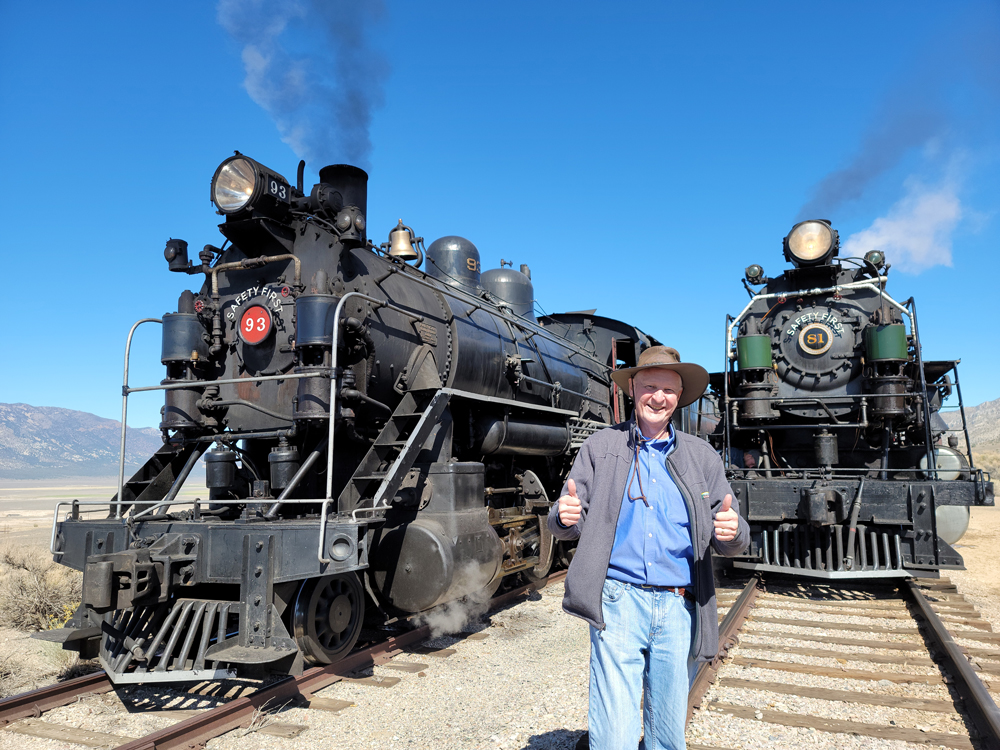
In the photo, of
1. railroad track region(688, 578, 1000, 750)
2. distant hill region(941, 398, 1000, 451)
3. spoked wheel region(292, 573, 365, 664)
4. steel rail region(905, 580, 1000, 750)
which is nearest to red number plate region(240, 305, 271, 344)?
spoked wheel region(292, 573, 365, 664)

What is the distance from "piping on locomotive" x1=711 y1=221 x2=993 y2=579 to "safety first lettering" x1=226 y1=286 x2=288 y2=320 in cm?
558

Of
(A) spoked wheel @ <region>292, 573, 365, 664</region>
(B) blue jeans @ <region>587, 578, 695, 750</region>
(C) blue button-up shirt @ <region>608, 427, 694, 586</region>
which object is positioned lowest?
(A) spoked wheel @ <region>292, 573, 365, 664</region>

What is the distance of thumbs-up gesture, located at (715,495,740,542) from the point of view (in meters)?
2.41

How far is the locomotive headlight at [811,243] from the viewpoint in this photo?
29.8 ft

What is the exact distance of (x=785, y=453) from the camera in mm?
9398

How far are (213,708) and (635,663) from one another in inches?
125

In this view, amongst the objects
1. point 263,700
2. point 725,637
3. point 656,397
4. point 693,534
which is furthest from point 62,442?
point 693,534

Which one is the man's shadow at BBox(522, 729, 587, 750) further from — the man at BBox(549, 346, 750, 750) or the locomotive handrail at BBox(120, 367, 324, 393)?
the locomotive handrail at BBox(120, 367, 324, 393)

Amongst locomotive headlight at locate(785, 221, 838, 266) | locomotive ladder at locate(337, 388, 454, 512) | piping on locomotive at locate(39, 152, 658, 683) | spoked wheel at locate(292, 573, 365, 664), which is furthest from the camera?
locomotive headlight at locate(785, 221, 838, 266)

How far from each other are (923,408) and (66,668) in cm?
900

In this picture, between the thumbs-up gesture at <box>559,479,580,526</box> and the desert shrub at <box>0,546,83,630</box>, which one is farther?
the desert shrub at <box>0,546,83,630</box>

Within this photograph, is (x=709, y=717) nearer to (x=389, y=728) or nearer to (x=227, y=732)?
(x=389, y=728)

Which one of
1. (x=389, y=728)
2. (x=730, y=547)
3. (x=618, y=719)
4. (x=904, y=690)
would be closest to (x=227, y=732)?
(x=389, y=728)

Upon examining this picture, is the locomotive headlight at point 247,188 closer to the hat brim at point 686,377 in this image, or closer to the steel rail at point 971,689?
the hat brim at point 686,377
